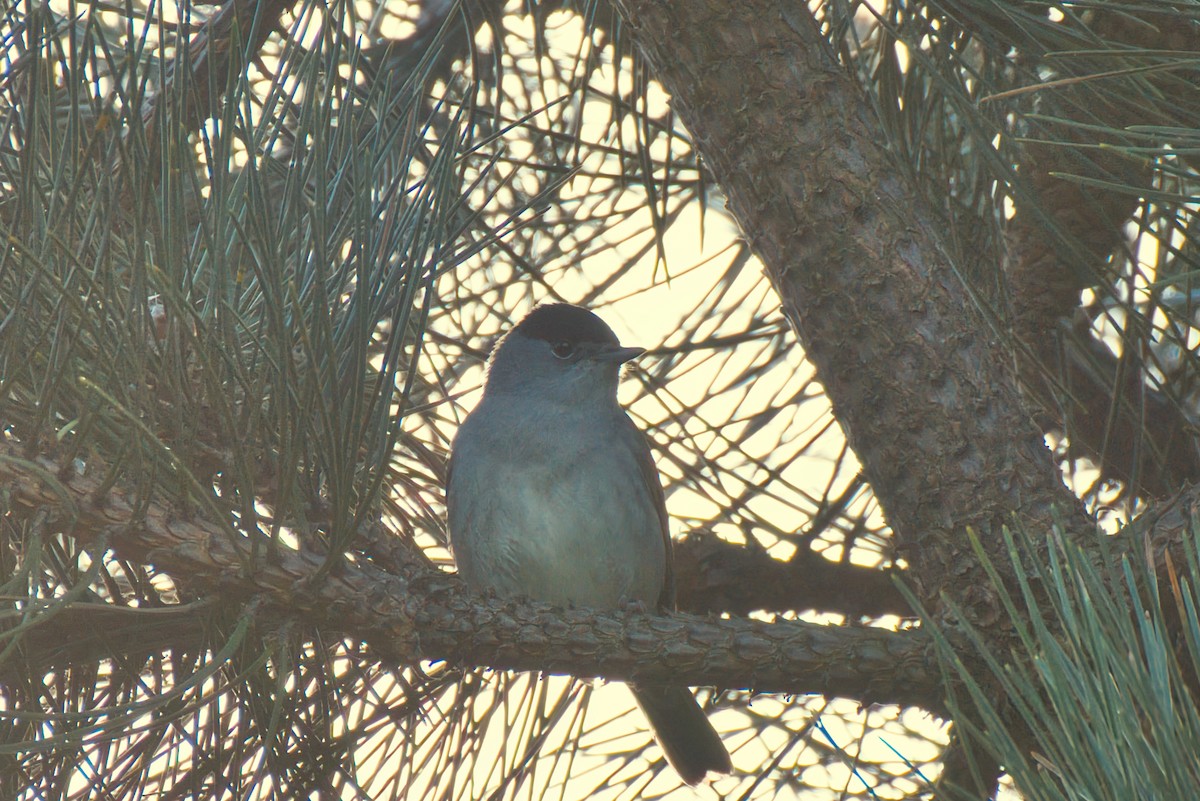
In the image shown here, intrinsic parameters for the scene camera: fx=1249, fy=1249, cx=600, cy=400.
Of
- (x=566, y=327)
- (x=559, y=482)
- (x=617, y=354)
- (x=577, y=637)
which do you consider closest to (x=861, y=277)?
(x=577, y=637)

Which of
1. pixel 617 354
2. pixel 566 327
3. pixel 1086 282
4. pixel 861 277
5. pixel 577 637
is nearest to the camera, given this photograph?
pixel 577 637

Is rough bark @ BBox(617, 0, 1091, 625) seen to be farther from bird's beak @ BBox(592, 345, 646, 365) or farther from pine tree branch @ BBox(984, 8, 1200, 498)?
bird's beak @ BBox(592, 345, 646, 365)

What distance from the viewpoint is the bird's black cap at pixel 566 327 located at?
368 centimetres

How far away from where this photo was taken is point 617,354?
139 inches

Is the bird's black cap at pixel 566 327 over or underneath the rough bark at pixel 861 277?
over

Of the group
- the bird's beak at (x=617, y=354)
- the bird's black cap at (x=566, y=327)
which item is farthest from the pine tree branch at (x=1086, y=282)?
the bird's black cap at (x=566, y=327)

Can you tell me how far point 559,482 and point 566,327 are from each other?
532mm

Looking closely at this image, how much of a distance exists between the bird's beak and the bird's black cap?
3cm

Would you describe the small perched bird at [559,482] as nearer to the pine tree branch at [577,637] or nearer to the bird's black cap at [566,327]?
the bird's black cap at [566,327]

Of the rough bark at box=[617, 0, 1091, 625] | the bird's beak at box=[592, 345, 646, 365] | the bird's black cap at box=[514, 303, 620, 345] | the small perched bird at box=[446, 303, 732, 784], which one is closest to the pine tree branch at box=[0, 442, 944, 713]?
the rough bark at box=[617, 0, 1091, 625]

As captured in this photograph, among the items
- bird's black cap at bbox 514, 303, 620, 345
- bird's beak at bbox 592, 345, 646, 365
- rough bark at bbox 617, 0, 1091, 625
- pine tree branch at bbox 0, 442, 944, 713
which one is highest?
bird's black cap at bbox 514, 303, 620, 345

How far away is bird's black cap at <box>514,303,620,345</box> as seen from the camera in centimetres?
368

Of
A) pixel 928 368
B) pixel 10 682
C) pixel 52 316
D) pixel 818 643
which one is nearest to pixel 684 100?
pixel 928 368

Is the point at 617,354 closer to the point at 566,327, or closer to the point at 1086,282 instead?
the point at 566,327
